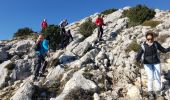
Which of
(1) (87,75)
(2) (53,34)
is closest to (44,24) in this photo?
(2) (53,34)

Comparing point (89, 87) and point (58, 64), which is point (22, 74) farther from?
point (89, 87)

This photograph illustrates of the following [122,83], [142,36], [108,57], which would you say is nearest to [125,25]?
[142,36]

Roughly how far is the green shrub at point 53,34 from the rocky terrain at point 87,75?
2.17 m

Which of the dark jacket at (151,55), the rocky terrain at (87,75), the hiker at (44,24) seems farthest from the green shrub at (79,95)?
the hiker at (44,24)

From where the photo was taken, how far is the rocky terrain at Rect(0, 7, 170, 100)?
15383 mm

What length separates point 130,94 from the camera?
49.2 ft

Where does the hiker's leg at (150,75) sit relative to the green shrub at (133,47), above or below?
below

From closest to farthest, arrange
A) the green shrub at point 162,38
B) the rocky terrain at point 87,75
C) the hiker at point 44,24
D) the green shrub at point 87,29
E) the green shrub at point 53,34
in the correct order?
the rocky terrain at point 87,75, the green shrub at point 162,38, the green shrub at point 53,34, the hiker at point 44,24, the green shrub at point 87,29

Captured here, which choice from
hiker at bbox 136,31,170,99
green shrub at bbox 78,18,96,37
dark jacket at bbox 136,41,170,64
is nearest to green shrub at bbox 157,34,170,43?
hiker at bbox 136,31,170,99

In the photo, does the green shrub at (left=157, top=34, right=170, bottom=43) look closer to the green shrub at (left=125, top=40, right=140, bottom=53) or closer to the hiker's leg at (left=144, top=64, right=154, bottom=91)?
the green shrub at (left=125, top=40, right=140, bottom=53)

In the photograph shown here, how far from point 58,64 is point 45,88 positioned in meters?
5.04

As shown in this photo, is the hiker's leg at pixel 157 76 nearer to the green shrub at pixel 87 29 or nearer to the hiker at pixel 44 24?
the green shrub at pixel 87 29

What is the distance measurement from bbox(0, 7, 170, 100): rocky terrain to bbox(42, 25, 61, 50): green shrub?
217cm

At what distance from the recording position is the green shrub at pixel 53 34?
27.8 metres
